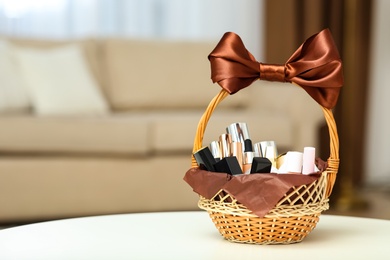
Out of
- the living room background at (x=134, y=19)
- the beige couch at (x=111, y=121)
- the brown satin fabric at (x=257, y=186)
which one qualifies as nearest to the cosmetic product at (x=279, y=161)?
the brown satin fabric at (x=257, y=186)

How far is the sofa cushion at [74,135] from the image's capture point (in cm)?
321

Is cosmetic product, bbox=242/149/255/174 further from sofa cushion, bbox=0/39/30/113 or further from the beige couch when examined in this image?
sofa cushion, bbox=0/39/30/113

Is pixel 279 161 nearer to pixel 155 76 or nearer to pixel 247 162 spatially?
pixel 247 162

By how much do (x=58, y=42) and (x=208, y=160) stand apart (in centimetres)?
283

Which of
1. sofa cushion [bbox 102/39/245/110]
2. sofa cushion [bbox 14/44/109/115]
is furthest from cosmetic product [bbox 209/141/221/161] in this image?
sofa cushion [bbox 102/39/245/110]

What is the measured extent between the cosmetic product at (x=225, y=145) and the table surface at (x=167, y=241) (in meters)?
0.14

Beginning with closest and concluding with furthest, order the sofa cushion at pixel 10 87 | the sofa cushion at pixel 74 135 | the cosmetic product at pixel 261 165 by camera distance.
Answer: the cosmetic product at pixel 261 165 < the sofa cushion at pixel 74 135 < the sofa cushion at pixel 10 87

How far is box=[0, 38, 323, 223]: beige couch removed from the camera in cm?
323

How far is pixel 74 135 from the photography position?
328 centimetres

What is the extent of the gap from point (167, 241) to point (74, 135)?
207cm

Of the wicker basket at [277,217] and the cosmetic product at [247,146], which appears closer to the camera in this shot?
the wicker basket at [277,217]

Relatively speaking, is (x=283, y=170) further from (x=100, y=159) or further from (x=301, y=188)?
(x=100, y=159)

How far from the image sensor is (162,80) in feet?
13.4

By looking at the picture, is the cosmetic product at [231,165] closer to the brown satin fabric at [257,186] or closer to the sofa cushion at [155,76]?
the brown satin fabric at [257,186]
